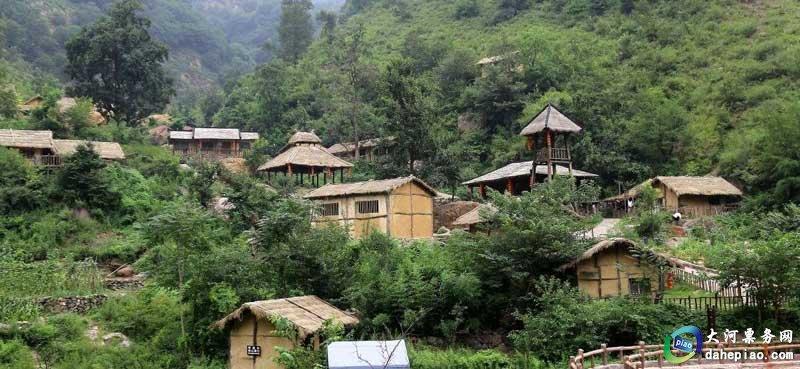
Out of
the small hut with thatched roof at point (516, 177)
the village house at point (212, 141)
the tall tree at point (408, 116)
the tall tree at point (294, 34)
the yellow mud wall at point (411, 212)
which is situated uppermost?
the tall tree at point (294, 34)

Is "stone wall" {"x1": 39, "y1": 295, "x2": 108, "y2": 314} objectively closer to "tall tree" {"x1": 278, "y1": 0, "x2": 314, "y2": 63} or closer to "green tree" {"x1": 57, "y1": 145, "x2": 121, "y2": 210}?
"green tree" {"x1": 57, "y1": 145, "x2": 121, "y2": 210}

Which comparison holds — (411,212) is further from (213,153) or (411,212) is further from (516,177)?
(213,153)

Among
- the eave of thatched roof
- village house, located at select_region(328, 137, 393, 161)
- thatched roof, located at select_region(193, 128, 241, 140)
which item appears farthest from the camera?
thatched roof, located at select_region(193, 128, 241, 140)

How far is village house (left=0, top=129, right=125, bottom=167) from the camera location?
3806 cm

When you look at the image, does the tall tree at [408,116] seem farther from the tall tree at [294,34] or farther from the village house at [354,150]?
the tall tree at [294,34]

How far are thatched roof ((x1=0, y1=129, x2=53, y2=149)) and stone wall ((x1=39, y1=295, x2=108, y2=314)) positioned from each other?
1558 centimetres

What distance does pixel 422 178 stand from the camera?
42.0 m

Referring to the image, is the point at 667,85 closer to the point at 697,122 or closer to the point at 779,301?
the point at 697,122

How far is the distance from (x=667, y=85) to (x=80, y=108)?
35.9 m

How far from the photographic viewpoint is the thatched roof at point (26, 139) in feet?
126

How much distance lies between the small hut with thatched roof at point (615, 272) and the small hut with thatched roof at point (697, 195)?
1420 centimetres

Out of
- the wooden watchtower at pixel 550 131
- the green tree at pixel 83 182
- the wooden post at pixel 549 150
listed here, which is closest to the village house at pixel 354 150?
the wooden watchtower at pixel 550 131

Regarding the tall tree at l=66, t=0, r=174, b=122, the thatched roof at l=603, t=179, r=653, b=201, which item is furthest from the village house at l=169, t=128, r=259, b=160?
the thatched roof at l=603, t=179, r=653, b=201

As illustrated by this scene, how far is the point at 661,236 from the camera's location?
3181 cm
